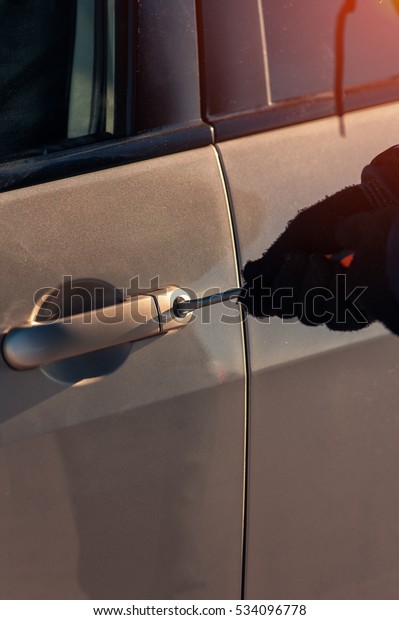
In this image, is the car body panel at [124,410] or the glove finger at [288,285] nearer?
the car body panel at [124,410]

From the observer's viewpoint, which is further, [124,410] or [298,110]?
[298,110]

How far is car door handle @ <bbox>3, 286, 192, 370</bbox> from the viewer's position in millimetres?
1260

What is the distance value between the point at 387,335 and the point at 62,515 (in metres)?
0.68

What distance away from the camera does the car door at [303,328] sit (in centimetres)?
142

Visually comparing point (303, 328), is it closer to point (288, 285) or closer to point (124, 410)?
point (288, 285)

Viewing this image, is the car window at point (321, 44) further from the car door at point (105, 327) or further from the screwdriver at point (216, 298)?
the screwdriver at point (216, 298)

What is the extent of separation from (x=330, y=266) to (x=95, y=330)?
0.44 m

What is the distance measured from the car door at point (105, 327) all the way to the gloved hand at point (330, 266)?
0.25ft

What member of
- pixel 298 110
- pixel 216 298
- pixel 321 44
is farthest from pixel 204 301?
pixel 321 44

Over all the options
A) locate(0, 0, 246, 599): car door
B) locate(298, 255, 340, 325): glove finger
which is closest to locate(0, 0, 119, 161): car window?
locate(0, 0, 246, 599): car door

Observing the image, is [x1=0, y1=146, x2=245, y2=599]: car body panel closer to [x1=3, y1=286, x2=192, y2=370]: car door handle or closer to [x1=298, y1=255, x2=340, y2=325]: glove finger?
[x1=3, y1=286, x2=192, y2=370]: car door handle

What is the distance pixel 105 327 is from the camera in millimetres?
1303

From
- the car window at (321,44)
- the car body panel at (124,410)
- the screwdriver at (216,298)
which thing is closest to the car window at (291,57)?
the car window at (321,44)

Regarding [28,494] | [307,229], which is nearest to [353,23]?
[307,229]
